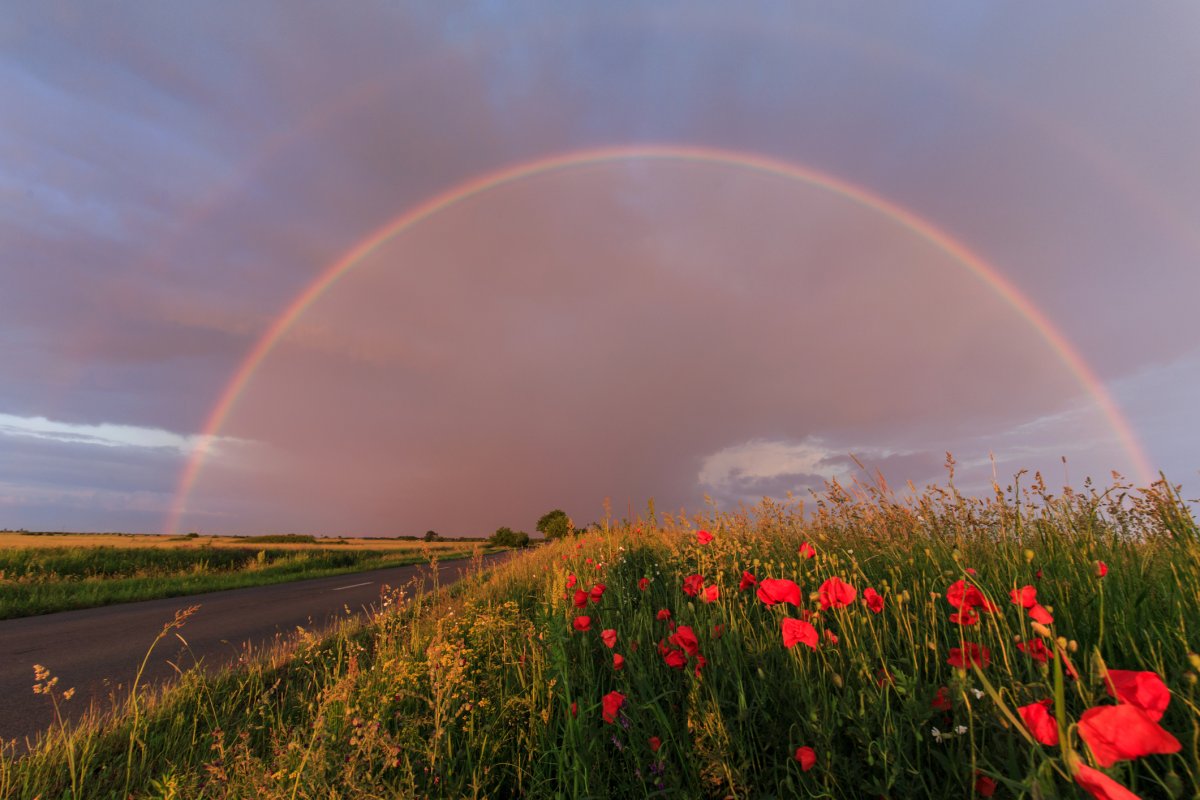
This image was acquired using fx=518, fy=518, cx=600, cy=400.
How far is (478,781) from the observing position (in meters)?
2.65

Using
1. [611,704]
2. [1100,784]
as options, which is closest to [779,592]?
[611,704]

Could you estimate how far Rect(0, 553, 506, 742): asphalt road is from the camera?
5491 millimetres

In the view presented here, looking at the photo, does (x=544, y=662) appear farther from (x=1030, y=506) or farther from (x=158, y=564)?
(x=158, y=564)

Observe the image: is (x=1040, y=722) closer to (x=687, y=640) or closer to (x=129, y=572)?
(x=687, y=640)

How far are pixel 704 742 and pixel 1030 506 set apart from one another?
312cm

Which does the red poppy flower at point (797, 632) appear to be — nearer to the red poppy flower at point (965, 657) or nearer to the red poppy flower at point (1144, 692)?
the red poppy flower at point (965, 657)

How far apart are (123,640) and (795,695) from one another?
35.4 ft

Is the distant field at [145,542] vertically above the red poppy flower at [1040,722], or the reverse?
the red poppy flower at [1040,722]

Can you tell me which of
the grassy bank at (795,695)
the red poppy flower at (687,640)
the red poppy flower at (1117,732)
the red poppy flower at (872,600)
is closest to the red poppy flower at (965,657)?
the grassy bank at (795,695)

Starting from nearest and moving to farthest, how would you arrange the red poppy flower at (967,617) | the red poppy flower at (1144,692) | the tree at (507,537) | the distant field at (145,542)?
the red poppy flower at (1144,692) → the red poppy flower at (967,617) → the distant field at (145,542) → the tree at (507,537)

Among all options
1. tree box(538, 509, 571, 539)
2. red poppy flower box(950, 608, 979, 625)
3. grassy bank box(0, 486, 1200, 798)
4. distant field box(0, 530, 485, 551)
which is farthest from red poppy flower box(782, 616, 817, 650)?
tree box(538, 509, 571, 539)

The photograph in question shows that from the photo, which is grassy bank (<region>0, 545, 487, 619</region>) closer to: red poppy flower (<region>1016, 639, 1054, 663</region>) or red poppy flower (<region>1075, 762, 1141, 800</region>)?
red poppy flower (<region>1016, 639, 1054, 663</region>)

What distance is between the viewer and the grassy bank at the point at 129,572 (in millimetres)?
12773

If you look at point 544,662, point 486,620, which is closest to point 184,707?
point 486,620
